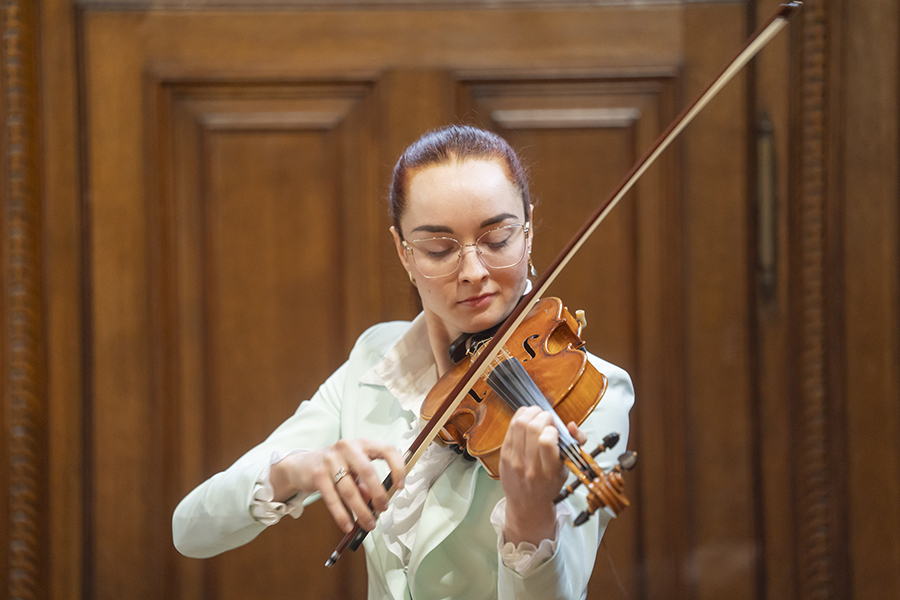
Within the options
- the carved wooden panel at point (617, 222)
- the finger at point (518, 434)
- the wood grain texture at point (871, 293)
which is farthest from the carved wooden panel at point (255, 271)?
the wood grain texture at point (871, 293)

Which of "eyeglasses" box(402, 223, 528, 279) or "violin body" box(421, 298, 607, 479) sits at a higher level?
"eyeglasses" box(402, 223, 528, 279)

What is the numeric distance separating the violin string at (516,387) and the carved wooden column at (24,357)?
0.81 meters

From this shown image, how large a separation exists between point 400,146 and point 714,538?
740 mm

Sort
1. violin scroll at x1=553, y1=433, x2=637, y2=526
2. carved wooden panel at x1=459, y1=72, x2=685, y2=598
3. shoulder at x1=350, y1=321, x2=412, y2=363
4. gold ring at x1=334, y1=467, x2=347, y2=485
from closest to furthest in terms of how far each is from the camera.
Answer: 1. violin scroll at x1=553, y1=433, x2=637, y2=526
2. gold ring at x1=334, y1=467, x2=347, y2=485
3. shoulder at x1=350, y1=321, x2=412, y2=363
4. carved wooden panel at x1=459, y1=72, x2=685, y2=598

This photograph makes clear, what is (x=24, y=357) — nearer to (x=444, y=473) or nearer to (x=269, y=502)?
(x=269, y=502)

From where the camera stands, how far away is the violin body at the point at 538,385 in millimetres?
544

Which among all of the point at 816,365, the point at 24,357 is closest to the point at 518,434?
the point at 816,365

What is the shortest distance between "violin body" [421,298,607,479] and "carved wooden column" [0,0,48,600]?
722 millimetres

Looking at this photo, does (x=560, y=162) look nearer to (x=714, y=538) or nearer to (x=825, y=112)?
(x=825, y=112)

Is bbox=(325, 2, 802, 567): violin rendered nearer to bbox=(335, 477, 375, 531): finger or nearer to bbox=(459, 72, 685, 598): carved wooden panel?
bbox=(335, 477, 375, 531): finger

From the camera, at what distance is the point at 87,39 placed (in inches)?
41.5

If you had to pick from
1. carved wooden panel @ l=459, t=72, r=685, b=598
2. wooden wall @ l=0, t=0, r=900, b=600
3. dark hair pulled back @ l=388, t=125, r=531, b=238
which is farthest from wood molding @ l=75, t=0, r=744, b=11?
dark hair pulled back @ l=388, t=125, r=531, b=238

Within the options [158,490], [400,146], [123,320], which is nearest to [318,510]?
[158,490]

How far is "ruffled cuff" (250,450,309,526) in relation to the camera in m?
A: 0.65
